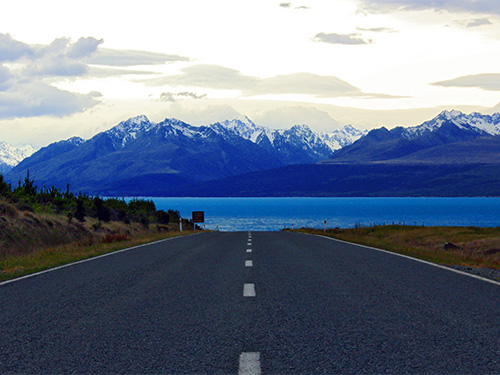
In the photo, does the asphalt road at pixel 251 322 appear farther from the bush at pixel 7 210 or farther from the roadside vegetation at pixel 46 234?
the bush at pixel 7 210

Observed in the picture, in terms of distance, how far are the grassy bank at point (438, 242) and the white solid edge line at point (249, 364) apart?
35.8 feet

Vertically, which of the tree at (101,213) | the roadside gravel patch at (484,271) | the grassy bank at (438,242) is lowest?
the grassy bank at (438,242)

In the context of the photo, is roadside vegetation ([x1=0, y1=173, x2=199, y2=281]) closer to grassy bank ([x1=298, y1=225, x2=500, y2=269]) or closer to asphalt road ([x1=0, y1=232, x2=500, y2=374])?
asphalt road ([x1=0, y1=232, x2=500, y2=374])

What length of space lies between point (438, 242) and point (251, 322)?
96.3ft

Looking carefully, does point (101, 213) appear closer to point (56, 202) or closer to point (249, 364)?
point (56, 202)

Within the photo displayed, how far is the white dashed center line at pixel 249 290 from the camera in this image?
10.8m

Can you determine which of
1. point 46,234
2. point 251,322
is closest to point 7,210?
point 46,234

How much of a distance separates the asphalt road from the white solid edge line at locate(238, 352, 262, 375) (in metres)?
0.02

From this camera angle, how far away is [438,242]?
35625 millimetres

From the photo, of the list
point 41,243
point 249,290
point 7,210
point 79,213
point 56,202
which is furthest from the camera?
point 56,202

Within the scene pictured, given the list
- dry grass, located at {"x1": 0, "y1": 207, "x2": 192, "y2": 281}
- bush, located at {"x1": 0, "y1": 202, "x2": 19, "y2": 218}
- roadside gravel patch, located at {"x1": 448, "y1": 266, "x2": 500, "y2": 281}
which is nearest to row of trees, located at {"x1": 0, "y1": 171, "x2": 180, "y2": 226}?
dry grass, located at {"x1": 0, "y1": 207, "x2": 192, "y2": 281}

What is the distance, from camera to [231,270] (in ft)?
48.3

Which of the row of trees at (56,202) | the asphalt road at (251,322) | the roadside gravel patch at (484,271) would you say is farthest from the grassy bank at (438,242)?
the row of trees at (56,202)

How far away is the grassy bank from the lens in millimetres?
18303
